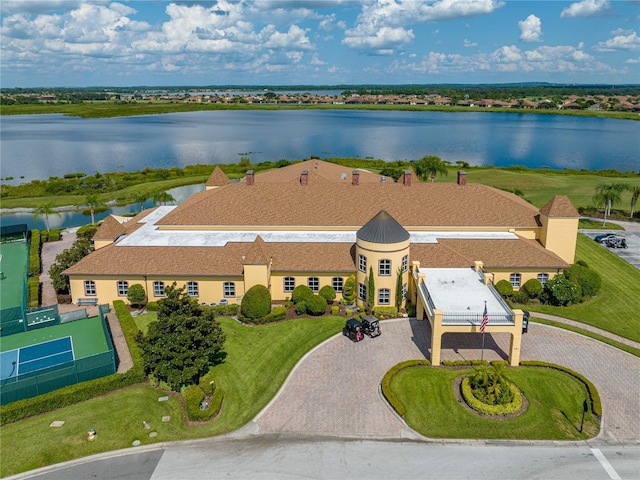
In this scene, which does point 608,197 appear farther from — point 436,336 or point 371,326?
point 371,326

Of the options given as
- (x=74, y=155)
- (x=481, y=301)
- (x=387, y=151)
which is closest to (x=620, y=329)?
(x=481, y=301)

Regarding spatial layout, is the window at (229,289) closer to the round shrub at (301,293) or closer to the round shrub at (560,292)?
the round shrub at (301,293)

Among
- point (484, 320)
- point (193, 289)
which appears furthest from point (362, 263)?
point (193, 289)

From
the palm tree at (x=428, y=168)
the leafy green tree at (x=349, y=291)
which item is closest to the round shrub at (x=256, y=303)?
the leafy green tree at (x=349, y=291)

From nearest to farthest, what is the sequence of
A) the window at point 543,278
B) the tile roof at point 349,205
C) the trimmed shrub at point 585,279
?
the trimmed shrub at point 585,279 < the window at point 543,278 < the tile roof at point 349,205

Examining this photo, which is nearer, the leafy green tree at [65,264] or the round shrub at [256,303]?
the round shrub at [256,303]

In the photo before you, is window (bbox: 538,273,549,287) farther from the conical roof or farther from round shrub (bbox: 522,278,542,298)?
the conical roof
